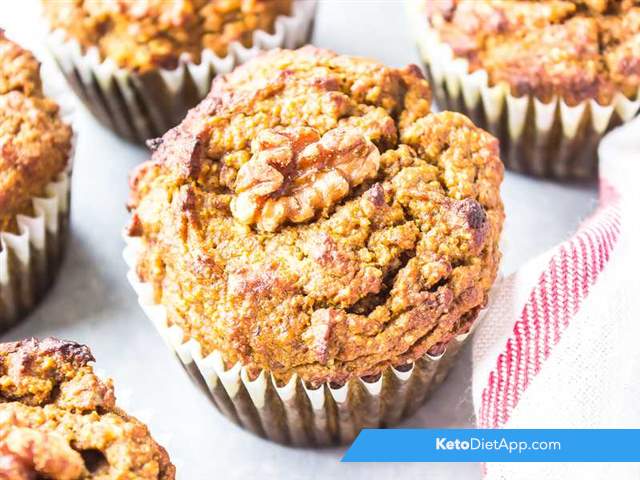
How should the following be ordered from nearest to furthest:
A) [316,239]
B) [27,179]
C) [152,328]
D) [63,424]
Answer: [63,424] < [316,239] < [27,179] < [152,328]

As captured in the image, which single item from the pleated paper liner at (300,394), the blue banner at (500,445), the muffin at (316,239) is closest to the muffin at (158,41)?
the muffin at (316,239)

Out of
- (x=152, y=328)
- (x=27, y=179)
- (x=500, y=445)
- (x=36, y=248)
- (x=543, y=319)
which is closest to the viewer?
(x=500, y=445)

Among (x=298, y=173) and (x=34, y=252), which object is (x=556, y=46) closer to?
(x=298, y=173)

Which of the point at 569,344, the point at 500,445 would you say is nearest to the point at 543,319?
the point at 569,344

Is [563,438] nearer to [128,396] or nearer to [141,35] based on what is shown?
[128,396]

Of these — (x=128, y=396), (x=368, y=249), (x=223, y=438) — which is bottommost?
(x=223, y=438)

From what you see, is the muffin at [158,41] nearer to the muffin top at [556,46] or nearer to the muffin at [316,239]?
the muffin at [316,239]

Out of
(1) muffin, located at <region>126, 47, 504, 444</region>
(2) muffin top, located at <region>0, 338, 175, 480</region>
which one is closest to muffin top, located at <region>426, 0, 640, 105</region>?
(1) muffin, located at <region>126, 47, 504, 444</region>

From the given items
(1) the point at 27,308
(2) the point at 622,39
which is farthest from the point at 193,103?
(2) the point at 622,39
